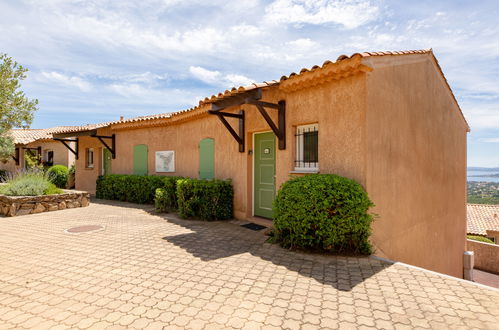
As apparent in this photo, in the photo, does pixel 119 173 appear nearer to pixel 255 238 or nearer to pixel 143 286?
pixel 255 238

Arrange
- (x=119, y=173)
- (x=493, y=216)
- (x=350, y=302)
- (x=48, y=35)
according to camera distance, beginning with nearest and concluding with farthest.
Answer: (x=350, y=302)
(x=48, y=35)
(x=119, y=173)
(x=493, y=216)

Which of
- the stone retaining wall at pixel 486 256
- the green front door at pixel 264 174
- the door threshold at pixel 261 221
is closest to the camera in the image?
the door threshold at pixel 261 221

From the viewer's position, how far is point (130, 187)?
35.2 feet

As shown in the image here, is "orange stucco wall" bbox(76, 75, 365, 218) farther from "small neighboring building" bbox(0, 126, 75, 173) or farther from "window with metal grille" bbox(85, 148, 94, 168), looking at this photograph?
"small neighboring building" bbox(0, 126, 75, 173)

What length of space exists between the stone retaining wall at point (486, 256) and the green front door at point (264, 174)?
16.7m

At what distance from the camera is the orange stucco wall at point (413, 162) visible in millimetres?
5312

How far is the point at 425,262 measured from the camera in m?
7.34

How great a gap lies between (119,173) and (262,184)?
829 cm

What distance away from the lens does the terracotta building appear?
17.0ft

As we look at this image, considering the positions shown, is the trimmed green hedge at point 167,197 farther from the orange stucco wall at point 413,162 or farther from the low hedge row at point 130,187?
the orange stucco wall at point 413,162

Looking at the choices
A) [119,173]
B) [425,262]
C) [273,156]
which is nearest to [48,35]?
[119,173]

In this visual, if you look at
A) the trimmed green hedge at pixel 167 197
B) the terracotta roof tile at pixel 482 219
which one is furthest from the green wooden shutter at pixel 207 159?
the terracotta roof tile at pixel 482 219

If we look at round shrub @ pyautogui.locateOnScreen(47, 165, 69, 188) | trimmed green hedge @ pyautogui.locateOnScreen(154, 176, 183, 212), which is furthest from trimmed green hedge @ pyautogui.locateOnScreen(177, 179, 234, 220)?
round shrub @ pyautogui.locateOnScreen(47, 165, 69, 188)

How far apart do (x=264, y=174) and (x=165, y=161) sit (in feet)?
16.9
